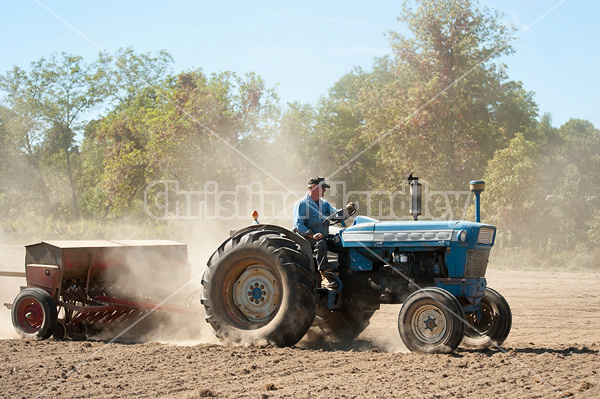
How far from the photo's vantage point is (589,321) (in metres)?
9.45

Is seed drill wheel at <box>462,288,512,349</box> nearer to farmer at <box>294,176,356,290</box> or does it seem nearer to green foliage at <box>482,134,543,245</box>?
farmer at <box>294,176,356,290</box>

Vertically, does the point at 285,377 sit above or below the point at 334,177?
below

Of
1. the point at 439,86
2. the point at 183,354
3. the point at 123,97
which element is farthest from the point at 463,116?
the point at 123,97

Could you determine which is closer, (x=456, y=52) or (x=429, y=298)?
(x=429, y=298)

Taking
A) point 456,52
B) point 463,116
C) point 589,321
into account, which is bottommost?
point 589,321

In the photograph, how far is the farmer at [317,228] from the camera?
7.16m

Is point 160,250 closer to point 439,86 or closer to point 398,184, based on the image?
point 439,86

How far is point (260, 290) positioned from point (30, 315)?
282 centimetres

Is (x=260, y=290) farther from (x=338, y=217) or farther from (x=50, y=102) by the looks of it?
(x=50, y=102)

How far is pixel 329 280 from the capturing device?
7.32 metres

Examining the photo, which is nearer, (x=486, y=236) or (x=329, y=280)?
(x=486, y=236)

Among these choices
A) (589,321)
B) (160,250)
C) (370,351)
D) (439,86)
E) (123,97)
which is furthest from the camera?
(123,97)

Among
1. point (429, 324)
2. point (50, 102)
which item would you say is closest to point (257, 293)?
point (429, 324)

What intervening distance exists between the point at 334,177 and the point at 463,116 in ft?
29.7
